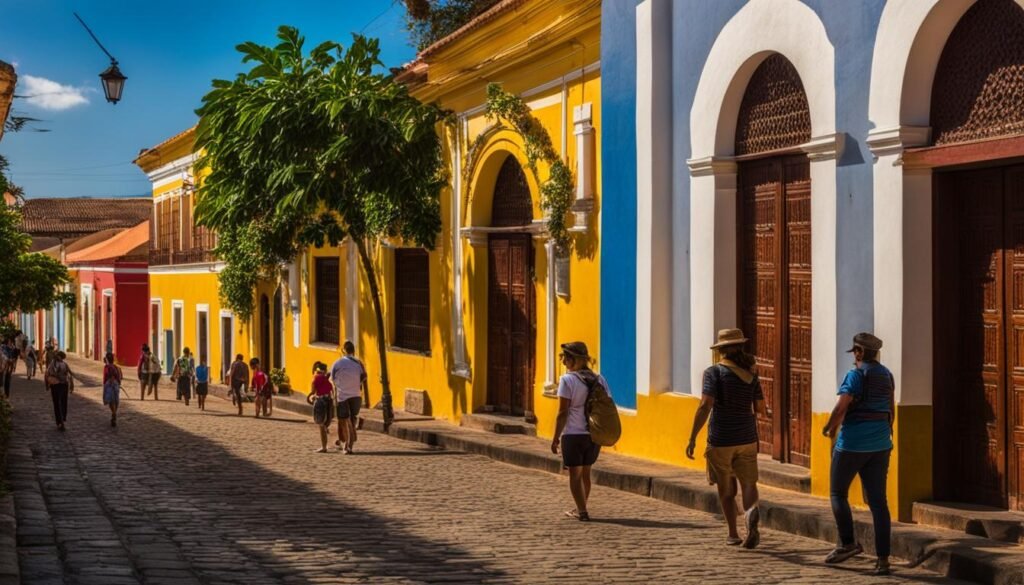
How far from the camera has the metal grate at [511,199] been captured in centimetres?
1934

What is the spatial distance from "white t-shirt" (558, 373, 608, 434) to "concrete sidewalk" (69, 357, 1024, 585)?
1349 mm

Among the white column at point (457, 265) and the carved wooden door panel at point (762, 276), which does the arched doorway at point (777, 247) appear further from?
the white column at point (457, 265)

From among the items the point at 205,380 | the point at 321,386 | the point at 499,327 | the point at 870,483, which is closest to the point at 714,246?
the point at 870,483

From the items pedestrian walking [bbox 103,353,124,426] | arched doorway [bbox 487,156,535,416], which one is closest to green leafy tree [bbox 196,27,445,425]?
arched doorway [bbox 487,156,535,416]

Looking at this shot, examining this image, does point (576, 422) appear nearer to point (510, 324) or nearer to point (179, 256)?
point (510, 324)

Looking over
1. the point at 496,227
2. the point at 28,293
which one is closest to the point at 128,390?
the point at 28,293

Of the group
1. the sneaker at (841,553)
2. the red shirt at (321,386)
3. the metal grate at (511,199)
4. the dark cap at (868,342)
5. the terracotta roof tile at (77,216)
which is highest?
the terracotta roof tile at (77,216)

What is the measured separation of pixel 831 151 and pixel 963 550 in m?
3.63

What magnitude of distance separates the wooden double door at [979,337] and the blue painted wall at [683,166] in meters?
0.68

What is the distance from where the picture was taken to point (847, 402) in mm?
8891

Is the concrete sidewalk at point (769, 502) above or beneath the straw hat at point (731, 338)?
beneath

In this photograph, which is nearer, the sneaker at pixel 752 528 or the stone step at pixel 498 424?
the sneaker at pixel 752 528

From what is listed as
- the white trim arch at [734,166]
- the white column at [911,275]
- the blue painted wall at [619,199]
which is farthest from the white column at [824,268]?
the blue painted wall at [619,199]

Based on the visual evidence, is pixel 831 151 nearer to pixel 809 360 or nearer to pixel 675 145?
pixel 809 360
